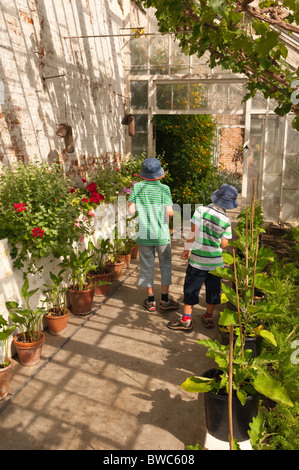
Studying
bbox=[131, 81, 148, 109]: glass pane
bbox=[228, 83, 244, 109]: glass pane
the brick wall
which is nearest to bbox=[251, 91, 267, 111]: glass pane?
bbox=[228, 83, 244, 109]: glass pane

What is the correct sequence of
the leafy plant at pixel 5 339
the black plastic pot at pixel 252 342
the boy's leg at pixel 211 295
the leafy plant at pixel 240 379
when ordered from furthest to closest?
the boy's leg at pixel 211 295 → the black plastic pot at pixel 252 342 → the leafy plant at pixel 5 339 → the leafy plant at pixel 240 379

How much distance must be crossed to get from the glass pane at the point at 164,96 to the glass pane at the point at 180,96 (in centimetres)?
14

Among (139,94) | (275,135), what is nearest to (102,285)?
(139,94)

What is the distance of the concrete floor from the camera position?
283 cm

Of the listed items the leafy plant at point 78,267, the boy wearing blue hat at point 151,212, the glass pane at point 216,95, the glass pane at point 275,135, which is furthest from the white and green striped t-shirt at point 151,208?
the glass pane at point 275,135

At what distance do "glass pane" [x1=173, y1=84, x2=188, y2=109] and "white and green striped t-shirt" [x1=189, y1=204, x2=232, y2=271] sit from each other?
5.32 m

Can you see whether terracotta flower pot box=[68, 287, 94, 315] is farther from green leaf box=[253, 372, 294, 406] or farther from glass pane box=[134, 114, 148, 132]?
glass pane box=[134, 114, 148, 132]

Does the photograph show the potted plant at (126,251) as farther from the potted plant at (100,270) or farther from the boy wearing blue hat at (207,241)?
the boy wearing blue hat at (207,241)

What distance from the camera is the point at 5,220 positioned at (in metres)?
3.72

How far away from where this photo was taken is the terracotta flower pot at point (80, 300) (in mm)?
4711

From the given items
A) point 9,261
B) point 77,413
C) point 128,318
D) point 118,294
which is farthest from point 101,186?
point 77,413

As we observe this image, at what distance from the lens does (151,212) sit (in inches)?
183

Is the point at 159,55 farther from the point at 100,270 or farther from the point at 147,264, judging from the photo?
the point at 147,264

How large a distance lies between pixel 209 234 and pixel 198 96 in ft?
18.2
